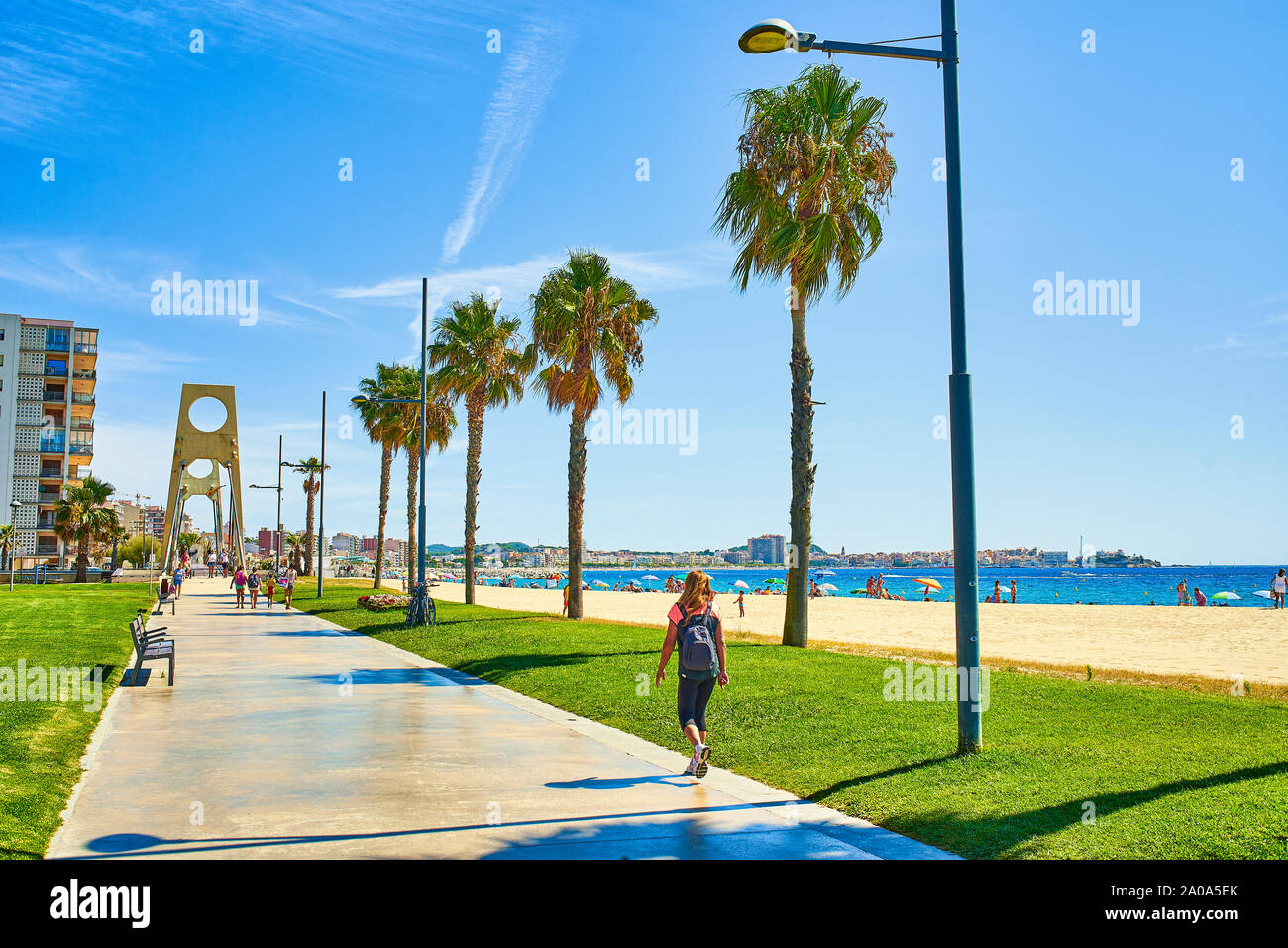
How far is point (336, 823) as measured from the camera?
21.1 feet

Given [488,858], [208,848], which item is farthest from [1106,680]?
[208,848]

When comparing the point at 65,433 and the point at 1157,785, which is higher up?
the point at 65,433

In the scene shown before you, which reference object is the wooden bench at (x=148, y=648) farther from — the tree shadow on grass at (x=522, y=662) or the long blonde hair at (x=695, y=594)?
the long blonde hair at (x=695, y=594)

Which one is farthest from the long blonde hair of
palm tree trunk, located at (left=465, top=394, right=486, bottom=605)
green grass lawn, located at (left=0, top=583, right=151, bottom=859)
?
palm tree trunk, located at (left=465, top=394, right=486, bottom=605)

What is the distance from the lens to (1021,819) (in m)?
6.46

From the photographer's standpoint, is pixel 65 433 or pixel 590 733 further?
pixel 65 433

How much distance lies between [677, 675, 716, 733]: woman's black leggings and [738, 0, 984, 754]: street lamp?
7.35 ft

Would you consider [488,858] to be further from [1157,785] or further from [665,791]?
[1157,785]

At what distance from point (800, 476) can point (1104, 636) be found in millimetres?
16632

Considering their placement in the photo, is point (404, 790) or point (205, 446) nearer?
point (404, 790)

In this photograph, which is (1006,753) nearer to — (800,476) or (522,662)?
(522,662)

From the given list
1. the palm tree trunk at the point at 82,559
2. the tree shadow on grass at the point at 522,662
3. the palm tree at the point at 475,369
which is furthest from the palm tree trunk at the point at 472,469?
the palm tree trunk at the point at 82,559

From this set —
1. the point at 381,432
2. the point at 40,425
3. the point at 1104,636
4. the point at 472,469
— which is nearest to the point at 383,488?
the point at 381,432
